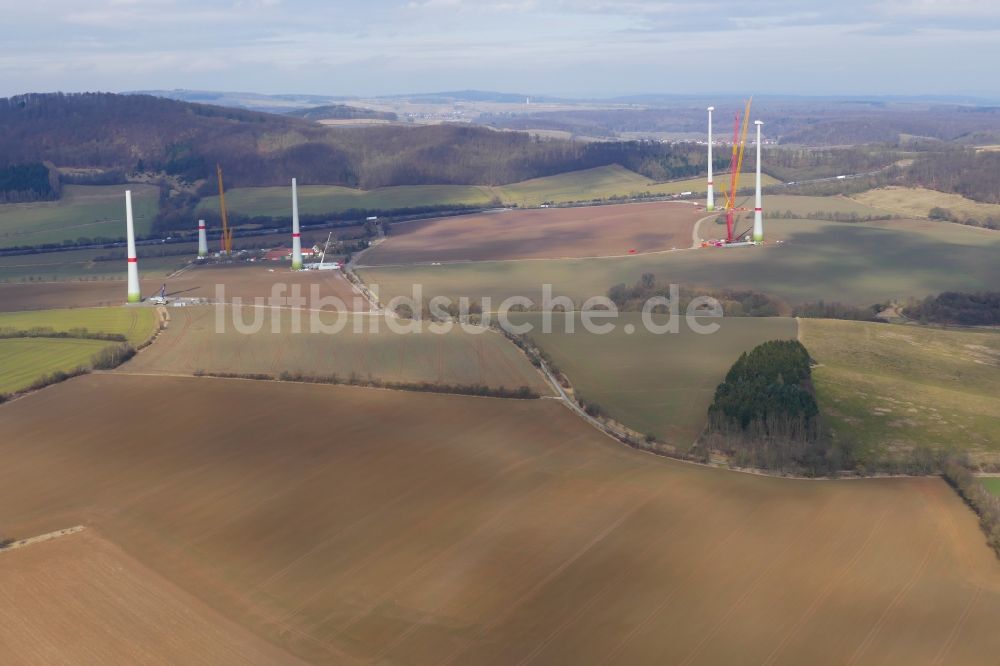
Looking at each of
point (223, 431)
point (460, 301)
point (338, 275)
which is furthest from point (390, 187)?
point (223, 431)

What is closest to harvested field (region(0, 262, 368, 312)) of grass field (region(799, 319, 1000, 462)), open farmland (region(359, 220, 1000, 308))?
open farmland (region(359, 220, 1000, 308))

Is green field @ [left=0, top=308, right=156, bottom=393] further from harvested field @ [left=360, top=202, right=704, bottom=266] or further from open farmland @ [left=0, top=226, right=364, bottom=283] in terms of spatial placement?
harvested field @ [left=360, top=202, right=704, bottom=266]

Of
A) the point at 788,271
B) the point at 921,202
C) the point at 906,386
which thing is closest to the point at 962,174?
the point at 921,202

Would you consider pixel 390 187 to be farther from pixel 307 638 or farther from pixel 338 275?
pixel 307 638

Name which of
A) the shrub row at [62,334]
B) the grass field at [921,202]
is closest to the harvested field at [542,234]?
the grass field at [921,202]

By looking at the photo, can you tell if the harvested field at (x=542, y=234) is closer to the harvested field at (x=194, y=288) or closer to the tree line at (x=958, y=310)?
the harvested field at (x=194, y=288)
